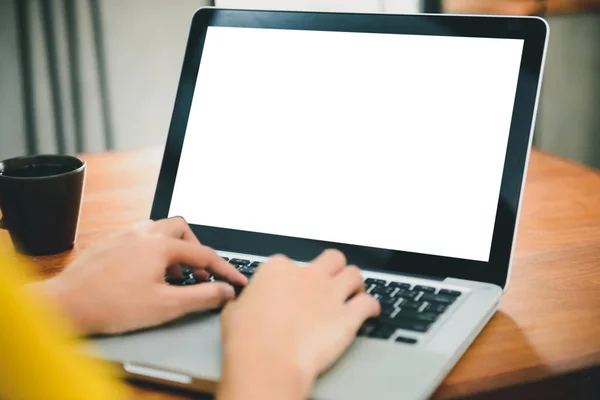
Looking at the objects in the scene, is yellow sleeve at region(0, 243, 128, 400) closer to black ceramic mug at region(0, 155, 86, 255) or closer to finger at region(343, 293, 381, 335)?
finger at region(343, 293, 381, 335)

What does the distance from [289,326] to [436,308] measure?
153mm

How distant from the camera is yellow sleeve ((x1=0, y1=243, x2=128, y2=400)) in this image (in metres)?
0.28

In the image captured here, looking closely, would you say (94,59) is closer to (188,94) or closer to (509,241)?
(188,94)

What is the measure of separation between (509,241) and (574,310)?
3.5 inches

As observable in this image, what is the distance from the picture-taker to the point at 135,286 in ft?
1.94

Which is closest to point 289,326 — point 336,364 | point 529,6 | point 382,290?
point 336,364

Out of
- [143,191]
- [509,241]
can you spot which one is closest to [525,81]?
[509,241]

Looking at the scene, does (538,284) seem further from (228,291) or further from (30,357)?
(30,357)

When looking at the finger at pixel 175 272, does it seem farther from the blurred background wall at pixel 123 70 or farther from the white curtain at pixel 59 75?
the white curtain at pixel 59 75

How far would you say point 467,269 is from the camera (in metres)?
0.67

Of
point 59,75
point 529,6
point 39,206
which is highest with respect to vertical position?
point 529,6

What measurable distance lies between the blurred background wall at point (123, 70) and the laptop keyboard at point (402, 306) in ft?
5.61

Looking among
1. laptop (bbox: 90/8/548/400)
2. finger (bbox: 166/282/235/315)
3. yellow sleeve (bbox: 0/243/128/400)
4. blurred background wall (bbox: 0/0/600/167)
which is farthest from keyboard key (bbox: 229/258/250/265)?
blurred background wall (bbox: 0/0/600/167)

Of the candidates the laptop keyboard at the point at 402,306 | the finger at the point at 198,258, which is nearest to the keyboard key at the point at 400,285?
the laptop keyboard at the point at 402,306
